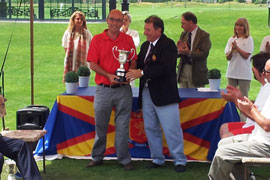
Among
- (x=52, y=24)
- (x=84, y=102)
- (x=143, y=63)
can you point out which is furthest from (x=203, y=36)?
(x=52, y=24)

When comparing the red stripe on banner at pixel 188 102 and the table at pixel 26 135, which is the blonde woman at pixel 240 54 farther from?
the table at pixel 26 135

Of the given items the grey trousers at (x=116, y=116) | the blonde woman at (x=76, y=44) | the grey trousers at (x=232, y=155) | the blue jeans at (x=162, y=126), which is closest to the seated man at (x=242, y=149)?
the grey trousers at (x=232, y=155)

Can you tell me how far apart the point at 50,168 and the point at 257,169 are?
2.25 meters

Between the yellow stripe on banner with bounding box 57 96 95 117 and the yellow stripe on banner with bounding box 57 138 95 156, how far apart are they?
0.34 metres

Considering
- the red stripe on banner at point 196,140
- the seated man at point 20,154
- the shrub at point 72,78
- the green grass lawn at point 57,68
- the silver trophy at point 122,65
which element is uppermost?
the silver trophy at point 122,65

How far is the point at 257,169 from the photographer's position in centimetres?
598

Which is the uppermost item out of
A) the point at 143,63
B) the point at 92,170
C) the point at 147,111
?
the point at 143,63

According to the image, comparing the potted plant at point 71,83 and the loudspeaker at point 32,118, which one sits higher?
the potted plant at point 71,83

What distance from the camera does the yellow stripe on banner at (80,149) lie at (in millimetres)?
6355

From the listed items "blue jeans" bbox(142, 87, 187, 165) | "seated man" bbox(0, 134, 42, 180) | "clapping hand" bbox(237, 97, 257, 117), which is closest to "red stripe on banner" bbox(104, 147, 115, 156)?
"blue jeans" bbox(142, 87, 187, 165)

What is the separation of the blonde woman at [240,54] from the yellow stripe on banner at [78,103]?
2.24 meters

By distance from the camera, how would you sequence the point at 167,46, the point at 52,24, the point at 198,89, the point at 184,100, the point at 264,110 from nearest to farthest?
the point at 264,110
the point at 167,46
the point at 184,100
the point at 198,89
the point at 52,24

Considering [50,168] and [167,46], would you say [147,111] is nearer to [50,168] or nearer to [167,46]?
[167,46]

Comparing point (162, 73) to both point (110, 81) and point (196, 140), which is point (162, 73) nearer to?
point (110, 81)
